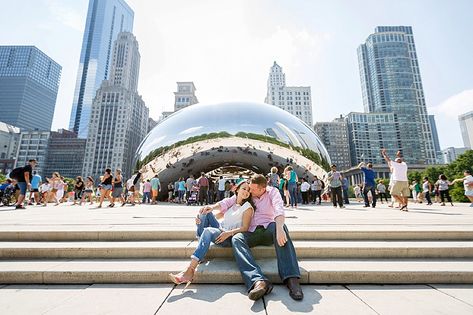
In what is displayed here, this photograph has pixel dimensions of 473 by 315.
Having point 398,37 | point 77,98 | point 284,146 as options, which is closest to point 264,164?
point 284,146

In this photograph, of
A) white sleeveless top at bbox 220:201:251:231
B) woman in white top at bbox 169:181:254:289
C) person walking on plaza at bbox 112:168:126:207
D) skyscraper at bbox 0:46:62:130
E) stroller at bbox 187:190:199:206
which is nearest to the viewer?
woman in white top at bbox 169:181:254:289

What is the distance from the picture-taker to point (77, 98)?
17200cm

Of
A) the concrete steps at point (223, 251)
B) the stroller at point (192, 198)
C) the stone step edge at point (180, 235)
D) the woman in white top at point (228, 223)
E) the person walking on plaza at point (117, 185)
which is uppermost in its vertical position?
the person walking on plaza at point (117, 185)

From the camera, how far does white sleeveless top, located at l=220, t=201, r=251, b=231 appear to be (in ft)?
10.2

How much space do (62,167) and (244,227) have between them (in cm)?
14547

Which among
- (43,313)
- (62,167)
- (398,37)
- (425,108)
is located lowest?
(43,313)

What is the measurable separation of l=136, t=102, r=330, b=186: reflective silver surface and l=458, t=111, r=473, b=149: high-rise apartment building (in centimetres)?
22621

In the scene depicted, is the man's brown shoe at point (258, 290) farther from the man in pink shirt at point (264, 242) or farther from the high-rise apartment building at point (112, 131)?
the high-rise apartment building at point (112, 131)

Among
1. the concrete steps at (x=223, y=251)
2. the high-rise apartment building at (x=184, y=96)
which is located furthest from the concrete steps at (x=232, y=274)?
the high-rise apartment building at (x=184, y=96)

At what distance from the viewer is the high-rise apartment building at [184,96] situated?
350 feet

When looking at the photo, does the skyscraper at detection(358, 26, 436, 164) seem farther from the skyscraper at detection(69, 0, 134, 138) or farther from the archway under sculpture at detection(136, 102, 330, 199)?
the skyscraper at detection(69, 0, 134, 138)

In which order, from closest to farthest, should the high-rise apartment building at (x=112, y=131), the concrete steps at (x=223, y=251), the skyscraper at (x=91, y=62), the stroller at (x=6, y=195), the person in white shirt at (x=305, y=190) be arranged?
the concrete steps at (x=223, y=251) < the stroller at (x=6, y=195) < the person in white shirt at (x=305, y=190) < the high-rise apartment building at (x=112, y=131) < the skyscraper at (x=91, y=62)

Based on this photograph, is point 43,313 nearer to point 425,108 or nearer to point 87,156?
point 87,156

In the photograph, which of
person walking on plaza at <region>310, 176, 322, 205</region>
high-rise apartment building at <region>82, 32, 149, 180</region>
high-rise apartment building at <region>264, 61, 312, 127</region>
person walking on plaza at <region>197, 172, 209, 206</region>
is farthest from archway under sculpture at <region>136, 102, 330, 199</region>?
high-rise apartment building at <region>264, 61, 312, 127</region>
